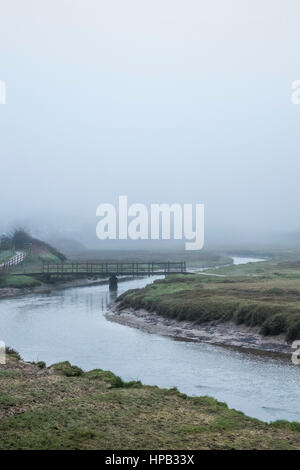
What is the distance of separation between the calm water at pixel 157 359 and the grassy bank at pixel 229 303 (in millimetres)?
6173

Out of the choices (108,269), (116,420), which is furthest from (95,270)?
(116,420)

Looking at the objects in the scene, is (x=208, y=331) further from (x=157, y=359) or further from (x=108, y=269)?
(x=108, y=269)

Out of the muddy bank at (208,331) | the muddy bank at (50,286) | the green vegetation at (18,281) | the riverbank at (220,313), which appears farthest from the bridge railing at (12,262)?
the muddy bank at (208,331)

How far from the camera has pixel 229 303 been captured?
64.0 meters

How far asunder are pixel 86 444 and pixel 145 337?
122ft

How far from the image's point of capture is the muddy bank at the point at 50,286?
102 meters

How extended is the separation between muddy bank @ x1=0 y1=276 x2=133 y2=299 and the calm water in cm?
2623

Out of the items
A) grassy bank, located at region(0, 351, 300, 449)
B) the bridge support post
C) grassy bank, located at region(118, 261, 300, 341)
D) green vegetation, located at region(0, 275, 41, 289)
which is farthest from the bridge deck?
grassy bank, located at region(0, 351, 300, 449)

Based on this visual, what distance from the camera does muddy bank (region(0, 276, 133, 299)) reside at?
102 m

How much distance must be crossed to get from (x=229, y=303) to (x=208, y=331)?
7.12 m

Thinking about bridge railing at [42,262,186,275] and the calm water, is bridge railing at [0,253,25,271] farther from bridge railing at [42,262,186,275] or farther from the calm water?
the calm water
